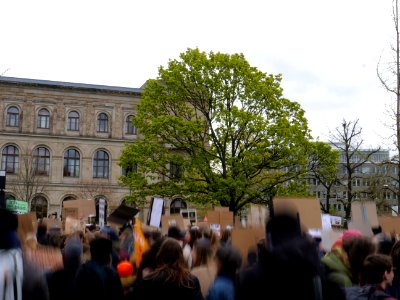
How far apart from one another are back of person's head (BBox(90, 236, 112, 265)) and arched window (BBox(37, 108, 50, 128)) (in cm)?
4494

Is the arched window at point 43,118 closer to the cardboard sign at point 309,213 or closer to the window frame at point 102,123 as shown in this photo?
the window frame at point 102,123

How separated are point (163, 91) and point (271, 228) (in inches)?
1142

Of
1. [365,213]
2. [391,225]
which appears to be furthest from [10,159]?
[391,225]

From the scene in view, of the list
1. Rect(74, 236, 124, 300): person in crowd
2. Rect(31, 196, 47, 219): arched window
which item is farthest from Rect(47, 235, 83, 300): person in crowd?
Rect(31, 196, 47, 219): arched window

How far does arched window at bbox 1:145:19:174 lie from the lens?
154ft

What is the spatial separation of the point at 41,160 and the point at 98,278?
4473 centimetres

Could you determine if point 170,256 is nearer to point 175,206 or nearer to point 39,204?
point 39,204

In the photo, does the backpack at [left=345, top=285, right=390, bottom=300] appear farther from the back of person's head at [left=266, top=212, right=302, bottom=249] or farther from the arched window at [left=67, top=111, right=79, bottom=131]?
the arched window at [left=67, top=111, right=79, bottom=131]

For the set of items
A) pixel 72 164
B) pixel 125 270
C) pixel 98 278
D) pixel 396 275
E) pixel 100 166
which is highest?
pixel 72 164

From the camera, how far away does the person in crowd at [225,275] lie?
5004mm

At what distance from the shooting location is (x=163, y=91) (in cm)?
3241

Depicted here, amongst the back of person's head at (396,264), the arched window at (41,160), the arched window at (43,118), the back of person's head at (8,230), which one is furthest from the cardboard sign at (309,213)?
the arched window at (43,118)

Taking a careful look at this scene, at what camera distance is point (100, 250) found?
Answer: 5.37m

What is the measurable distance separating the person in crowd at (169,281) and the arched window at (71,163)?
146 feet
